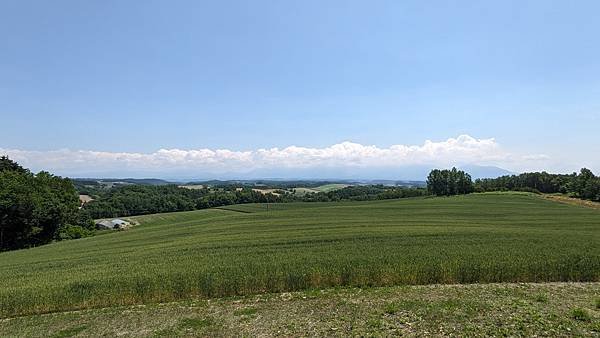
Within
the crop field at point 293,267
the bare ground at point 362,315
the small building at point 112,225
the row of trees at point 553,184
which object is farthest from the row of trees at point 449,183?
the bare ground at point 362,315

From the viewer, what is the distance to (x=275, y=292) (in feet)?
56.3

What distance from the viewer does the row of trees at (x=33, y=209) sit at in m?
54.1

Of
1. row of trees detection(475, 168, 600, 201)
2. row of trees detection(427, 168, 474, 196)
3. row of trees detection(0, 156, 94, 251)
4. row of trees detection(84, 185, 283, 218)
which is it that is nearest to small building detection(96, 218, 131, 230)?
row of trees detection(0, 156, 94, 251)

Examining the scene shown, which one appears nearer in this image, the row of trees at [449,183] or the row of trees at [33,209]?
the row of trees at [33,209]

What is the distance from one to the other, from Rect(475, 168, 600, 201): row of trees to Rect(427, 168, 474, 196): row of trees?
5379 millimetres

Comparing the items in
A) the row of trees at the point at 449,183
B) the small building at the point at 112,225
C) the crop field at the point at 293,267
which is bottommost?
the small building at the point at 112,225

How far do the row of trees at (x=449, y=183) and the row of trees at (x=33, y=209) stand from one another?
112268mm

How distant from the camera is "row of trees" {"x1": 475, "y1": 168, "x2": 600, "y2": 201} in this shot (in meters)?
95.8

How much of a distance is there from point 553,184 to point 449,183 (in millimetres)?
38047

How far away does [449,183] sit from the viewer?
132 m

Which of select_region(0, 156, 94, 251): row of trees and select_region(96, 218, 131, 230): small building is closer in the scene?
select_region(0, 156, 94, 251): row of trees

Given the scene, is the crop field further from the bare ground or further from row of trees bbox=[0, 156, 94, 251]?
row of trees bbox=[0, 156, 94, 251]

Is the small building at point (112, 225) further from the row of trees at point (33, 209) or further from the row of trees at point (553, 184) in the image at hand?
the row of trees at point (553, 184)

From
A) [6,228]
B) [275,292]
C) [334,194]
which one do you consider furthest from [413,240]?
[334,194]
